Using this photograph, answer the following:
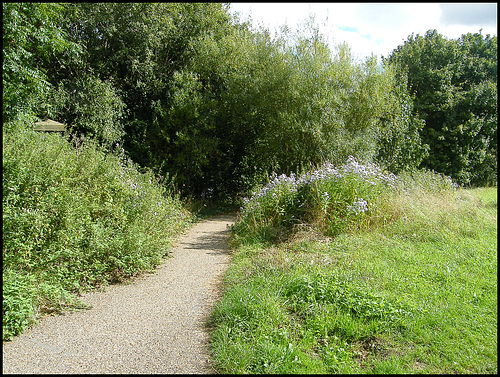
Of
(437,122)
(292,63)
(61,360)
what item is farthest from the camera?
(437,122)

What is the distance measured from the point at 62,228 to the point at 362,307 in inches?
144

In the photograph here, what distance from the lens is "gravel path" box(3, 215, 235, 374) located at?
3.19 metres

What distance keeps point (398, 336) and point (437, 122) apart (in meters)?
15.5

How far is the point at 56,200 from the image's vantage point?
4.87 meters

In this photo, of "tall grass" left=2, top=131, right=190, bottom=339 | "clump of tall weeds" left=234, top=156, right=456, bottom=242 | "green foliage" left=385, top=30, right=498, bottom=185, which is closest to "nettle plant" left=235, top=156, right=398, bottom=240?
"clump of tall weeds" left=234, top=156, right=456, bottom=242

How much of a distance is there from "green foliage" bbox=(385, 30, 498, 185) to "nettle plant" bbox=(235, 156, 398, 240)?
9.72 metres

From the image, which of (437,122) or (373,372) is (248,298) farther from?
(437,122)

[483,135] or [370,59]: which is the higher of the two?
[370,59]

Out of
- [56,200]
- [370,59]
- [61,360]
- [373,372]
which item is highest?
[370,59]

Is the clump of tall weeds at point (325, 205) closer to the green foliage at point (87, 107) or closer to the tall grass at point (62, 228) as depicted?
the tall grass at point (62, 228)

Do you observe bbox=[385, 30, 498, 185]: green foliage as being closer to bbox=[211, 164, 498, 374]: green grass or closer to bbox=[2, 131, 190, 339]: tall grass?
bbox=[211, 164, 498, 374]: green grass

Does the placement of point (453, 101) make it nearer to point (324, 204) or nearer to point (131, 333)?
point (324, 204)

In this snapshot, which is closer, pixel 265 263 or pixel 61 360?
pixel 61 360

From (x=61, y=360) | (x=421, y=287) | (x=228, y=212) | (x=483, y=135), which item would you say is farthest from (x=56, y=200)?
(x=483, y=135)
